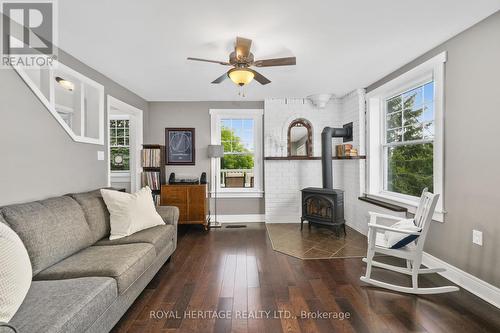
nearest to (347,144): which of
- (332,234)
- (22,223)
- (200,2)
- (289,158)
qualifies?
(289,158)

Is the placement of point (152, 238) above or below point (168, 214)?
below

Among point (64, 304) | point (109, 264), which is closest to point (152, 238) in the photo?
point (109, 264)

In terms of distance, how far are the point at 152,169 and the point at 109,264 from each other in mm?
2869

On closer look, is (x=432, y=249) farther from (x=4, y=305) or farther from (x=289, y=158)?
(x=4, y=305)

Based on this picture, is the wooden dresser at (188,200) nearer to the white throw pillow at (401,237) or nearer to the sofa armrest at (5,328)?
the white throw pillow at (401,237)

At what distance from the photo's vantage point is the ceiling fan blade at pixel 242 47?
2.04 meters

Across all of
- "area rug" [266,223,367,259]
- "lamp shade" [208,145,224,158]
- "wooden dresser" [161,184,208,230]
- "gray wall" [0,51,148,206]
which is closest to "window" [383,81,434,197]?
"area rug" [266,223,367,259]

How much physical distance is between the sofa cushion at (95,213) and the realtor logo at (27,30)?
4.26 ft

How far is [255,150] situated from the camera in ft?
15.6

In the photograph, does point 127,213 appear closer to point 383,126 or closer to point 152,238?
point 152,238

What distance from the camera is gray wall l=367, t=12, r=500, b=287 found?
2.01m

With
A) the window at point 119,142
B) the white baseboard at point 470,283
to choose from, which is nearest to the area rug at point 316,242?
the white baseboard at point 470,283

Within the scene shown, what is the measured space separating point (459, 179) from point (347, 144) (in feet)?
6.51

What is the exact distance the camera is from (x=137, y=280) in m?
1.97
